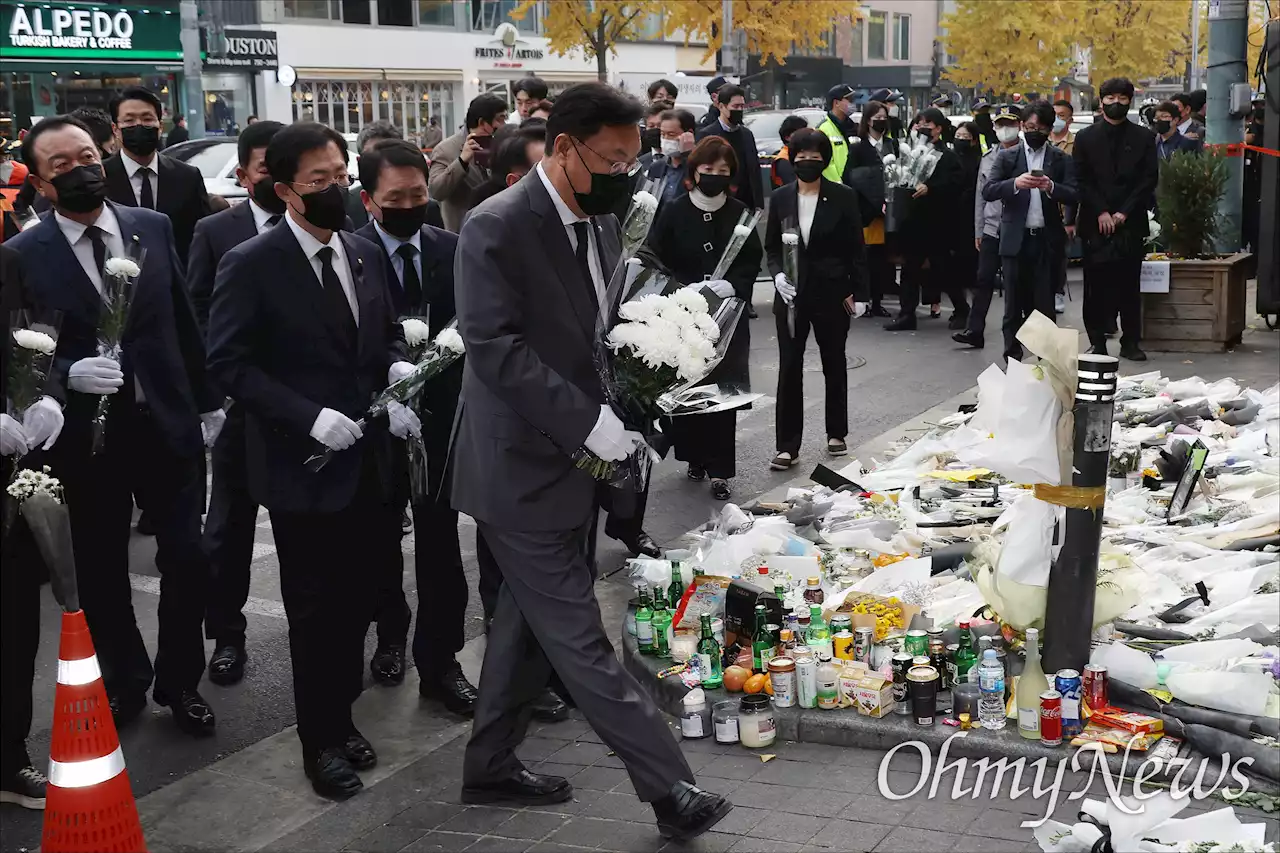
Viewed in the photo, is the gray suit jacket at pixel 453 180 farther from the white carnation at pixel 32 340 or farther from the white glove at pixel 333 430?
the white carnation at pixel 32 340

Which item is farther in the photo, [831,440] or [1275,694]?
[831,440]

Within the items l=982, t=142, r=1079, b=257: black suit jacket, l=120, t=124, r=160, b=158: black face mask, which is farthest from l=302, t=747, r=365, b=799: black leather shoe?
l=982, t=142, r=1079, b=257: black suit jacket

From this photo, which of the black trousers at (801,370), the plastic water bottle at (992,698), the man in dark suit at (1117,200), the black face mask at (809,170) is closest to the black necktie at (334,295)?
the plastic water bottle at (992,698)

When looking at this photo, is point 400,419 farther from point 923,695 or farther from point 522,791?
point 923,695

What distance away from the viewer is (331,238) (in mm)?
5168

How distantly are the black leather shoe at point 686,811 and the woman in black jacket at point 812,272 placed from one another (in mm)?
5180

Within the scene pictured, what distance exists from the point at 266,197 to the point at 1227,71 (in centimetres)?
1075

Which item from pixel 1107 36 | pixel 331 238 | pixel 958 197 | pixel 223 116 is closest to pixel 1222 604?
pixel 331 238

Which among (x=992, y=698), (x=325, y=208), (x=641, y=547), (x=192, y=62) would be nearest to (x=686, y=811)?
(x=992, y=698)

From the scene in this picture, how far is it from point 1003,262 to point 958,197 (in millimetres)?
2966

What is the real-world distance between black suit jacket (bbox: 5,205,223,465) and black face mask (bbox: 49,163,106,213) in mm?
112

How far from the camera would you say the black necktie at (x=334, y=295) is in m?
5.04

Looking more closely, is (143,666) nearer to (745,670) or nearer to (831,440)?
(745,670)

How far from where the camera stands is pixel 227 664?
6.20 meters
